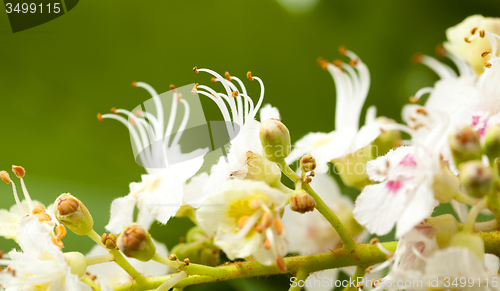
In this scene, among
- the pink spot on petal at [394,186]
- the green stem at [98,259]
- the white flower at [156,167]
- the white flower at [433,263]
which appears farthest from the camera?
the white flower at [156,167]

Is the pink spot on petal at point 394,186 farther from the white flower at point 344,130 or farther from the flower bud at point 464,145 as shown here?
the white flower at point 344,130

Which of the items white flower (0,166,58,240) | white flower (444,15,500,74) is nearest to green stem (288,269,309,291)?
white flower (0,166,58,240)

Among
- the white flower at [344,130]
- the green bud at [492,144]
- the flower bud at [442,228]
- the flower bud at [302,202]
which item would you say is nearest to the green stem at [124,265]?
the flower bud at [302,202]

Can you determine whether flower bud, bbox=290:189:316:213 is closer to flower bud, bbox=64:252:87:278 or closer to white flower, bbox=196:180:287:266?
white flower, bbox=196:180:287:266

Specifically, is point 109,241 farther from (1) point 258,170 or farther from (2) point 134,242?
(1) point 258,170

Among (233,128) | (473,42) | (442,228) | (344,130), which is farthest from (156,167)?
(473,42)

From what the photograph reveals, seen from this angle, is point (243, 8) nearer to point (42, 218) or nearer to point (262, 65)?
point (262, 65)

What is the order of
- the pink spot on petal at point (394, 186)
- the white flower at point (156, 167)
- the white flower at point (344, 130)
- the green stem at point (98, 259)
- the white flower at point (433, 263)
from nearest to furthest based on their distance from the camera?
1. the white flower at point (433, 263)
2. the pink spot on petal at point (394, 186)
3. the green stem at point (98, 259)
4. the white flower at point (156, 167)
5. the white flower at point (344, 130)
